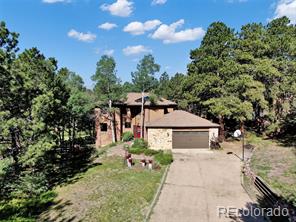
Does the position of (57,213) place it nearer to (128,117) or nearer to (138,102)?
(128,117)

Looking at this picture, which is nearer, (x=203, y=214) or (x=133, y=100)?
(x=203, y=214)

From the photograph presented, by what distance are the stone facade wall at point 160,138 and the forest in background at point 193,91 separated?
595 centimetres

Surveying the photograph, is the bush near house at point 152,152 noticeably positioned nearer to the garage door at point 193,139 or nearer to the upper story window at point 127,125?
the garage door at point 193,139

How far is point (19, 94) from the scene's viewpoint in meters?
16.2

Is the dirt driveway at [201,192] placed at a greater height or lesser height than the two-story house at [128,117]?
lesser

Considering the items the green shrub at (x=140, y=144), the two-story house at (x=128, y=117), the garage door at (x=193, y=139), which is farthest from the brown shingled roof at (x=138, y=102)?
the garage door at (x=193, y=139)

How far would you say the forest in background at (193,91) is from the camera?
16.5 meters

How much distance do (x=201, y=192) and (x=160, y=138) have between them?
12864 mm

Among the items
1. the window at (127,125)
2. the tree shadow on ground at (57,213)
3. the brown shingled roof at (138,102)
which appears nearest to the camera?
the tree shadow on ground at (57,213)

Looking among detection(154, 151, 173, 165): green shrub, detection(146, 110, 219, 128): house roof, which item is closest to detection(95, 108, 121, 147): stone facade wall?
detection(146, 110, 219, 128): house roof

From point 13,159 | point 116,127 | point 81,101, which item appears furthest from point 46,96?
point 116,127

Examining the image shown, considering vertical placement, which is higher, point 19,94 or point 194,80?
point 194,80

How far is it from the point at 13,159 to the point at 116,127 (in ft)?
61.8

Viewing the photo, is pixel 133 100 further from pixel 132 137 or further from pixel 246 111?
pixel 246 111
